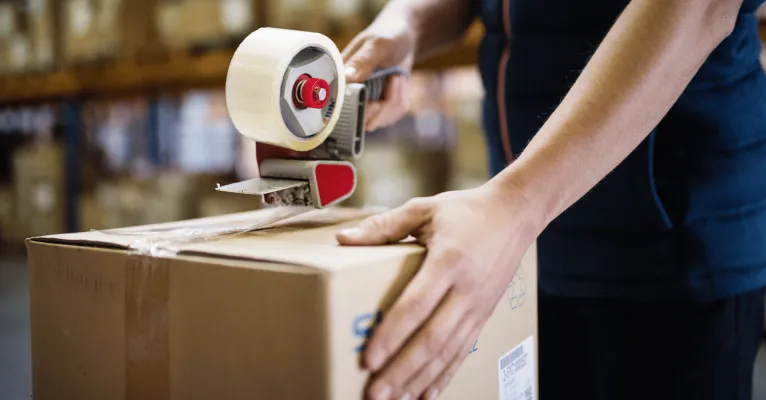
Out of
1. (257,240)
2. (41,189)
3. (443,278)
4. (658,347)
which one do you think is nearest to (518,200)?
(443,278)

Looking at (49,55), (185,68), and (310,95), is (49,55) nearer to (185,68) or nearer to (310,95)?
(185,68)

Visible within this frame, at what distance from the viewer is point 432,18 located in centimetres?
103

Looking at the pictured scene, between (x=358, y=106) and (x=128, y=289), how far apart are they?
33cm

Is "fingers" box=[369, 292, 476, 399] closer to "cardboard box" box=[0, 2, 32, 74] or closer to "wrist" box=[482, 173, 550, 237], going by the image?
"wrist" box=[482, 173, 550, 237]

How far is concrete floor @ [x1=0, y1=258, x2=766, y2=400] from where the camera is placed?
1.83 meters

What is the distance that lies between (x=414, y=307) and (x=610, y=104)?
26cm

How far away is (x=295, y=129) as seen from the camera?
0.67 m

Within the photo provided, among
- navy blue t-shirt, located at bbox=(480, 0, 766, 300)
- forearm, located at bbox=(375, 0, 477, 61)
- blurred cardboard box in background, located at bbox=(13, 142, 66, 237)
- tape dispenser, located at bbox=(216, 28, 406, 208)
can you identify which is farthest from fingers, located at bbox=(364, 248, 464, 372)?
blurred cardboard box in background, located at bbox=(13, 142, 66, 237)

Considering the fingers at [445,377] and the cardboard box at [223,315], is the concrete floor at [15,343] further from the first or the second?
the fingers at [445,377]

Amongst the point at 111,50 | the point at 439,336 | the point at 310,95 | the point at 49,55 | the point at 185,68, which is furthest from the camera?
the point at 49,55

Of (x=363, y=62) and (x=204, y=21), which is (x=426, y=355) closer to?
(x=363, y=62)

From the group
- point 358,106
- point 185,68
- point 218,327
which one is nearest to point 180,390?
point 218,327

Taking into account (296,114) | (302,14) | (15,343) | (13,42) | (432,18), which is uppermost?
(13,42)

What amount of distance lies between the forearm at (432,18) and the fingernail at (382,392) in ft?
1.99
